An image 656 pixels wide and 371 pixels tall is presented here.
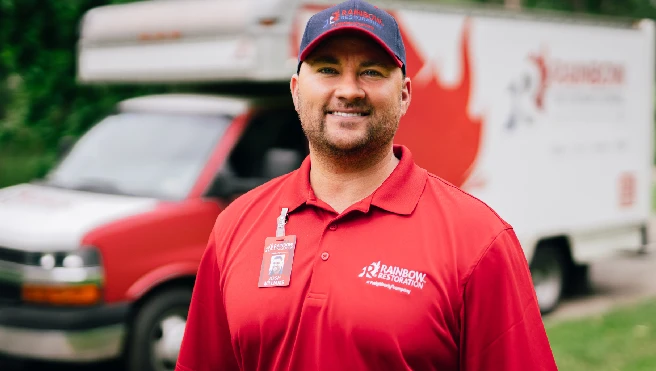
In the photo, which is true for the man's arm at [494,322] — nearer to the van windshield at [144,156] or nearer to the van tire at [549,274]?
the van windshield at [144,156]

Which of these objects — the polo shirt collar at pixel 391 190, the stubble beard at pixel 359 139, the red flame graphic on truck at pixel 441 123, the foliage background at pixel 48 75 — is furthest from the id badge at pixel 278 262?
the foliage background at pixel 48 75

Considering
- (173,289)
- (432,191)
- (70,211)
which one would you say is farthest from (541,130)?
(432,191)

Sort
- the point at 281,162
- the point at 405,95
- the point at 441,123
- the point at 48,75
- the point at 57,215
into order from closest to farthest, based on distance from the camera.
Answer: the point at 405,95
the point at 57,215
the point at 281,162
the point at 441,123
the point at 48,75

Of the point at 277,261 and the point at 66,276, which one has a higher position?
the point at 277,261

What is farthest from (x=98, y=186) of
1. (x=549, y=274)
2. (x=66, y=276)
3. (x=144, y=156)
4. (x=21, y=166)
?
(x=21, y=166)

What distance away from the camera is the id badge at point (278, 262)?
226 cm

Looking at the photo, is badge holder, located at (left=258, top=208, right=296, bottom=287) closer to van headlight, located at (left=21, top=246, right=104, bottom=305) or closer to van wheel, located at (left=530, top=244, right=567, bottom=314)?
van headlight, located at (left=21, top=246, right=104, bottom=305)

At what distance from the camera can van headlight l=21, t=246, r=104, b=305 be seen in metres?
5.46

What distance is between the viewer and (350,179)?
239cm

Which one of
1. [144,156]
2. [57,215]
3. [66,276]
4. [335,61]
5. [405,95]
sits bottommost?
[66,276]

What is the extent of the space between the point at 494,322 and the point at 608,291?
8204 mm

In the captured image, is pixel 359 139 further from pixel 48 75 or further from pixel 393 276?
pixel 48 75

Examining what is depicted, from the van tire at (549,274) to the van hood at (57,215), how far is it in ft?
14.1

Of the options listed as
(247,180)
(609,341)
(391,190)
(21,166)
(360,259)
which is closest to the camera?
(360,259)
